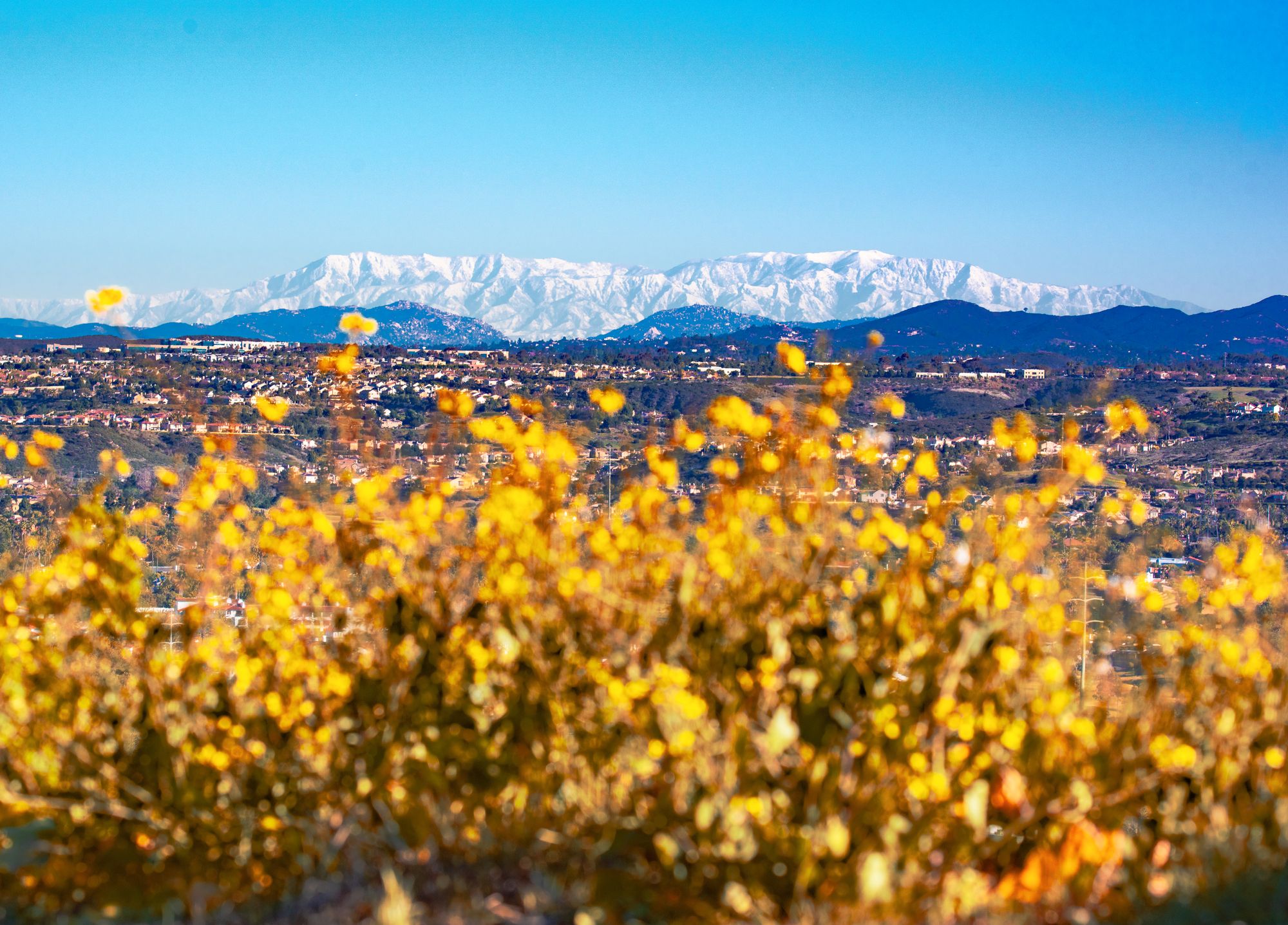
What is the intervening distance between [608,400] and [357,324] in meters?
0.77

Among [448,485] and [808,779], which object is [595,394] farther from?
[808,779]

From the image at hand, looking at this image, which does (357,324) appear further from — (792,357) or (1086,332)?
(1086,332)

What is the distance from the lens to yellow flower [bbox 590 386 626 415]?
342 cm

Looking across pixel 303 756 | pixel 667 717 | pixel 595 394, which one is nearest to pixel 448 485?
pixel 595 394

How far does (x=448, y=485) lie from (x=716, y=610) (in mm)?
878

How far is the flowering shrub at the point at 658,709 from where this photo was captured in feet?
8.30

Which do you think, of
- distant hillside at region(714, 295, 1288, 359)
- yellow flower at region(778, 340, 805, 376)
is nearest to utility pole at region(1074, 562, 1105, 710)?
yellow flower at region(778, 340, 805, 376)

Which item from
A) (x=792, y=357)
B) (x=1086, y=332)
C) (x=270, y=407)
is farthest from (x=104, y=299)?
(x=1086, y=332)

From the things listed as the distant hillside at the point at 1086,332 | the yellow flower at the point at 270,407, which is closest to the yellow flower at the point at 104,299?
the yellow flower at the point at 270,407

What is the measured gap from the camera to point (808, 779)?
2.60 meters

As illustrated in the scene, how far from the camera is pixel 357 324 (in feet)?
10.8

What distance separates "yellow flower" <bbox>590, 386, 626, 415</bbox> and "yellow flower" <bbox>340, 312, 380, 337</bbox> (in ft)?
2.20

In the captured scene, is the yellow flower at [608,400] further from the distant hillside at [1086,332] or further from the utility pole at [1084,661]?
the distant hillside at [1086,332]

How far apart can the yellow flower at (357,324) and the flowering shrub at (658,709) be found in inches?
6.8
